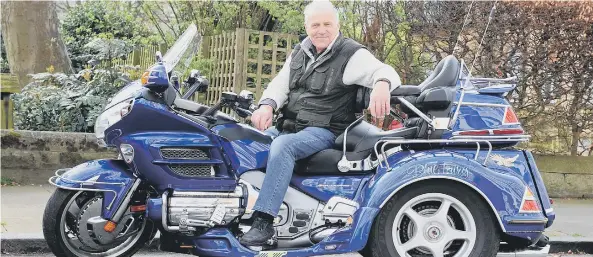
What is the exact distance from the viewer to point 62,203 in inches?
207

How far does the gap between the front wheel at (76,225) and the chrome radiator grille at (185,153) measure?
49cm

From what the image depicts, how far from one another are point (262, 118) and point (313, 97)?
1.23 ft

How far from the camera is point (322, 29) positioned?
5.45 meters

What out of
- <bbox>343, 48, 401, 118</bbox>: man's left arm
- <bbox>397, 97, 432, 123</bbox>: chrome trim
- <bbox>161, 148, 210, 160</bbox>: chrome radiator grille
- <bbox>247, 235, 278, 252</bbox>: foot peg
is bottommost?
<bbox>247, 235, 278, 252</bbox>: foot peg

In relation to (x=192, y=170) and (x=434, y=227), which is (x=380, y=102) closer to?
(x=434, y=227)

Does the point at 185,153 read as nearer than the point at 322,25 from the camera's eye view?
Yes

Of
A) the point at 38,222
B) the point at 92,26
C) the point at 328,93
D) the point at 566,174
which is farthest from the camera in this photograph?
the point at 92,26

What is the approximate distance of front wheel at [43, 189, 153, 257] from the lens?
17.2ft

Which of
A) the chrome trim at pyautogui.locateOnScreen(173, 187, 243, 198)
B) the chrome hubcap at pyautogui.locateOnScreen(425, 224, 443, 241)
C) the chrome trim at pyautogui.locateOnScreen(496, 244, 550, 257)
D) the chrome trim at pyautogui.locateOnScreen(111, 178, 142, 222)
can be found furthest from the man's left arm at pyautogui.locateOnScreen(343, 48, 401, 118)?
the chrome trim at pyautogui.locateOnScreen(111, 178, 142, 222)

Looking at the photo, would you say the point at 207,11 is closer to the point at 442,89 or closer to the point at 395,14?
the point at 395,14

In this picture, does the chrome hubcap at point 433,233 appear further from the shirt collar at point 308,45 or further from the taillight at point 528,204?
the shirt collar at point 308,45

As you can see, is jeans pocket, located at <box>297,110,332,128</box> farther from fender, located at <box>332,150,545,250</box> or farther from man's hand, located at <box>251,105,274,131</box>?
fender, located at <box>332,150,545,250</box>

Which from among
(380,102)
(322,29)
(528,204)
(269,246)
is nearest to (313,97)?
(322,29)

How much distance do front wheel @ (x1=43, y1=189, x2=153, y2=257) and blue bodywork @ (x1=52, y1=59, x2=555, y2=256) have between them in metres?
0.13
